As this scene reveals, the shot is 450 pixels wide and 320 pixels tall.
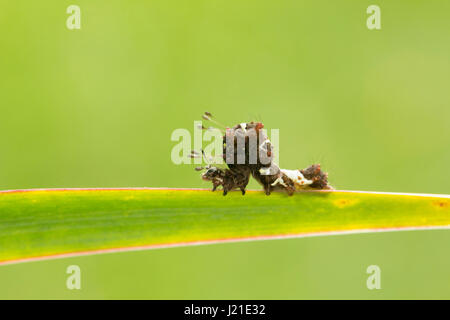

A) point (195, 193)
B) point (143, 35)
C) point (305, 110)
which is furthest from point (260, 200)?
Result: point (143, 35)

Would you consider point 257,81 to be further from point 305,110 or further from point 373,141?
point 373,141

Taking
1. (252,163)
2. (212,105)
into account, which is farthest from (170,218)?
(212,105)

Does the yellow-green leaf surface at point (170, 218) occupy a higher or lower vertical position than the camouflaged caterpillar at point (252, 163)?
lower

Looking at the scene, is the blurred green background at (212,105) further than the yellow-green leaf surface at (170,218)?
Yes

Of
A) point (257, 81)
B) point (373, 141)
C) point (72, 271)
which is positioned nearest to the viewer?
point (72, 271)

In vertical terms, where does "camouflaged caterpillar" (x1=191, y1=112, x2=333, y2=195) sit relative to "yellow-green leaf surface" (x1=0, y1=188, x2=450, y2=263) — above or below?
above
